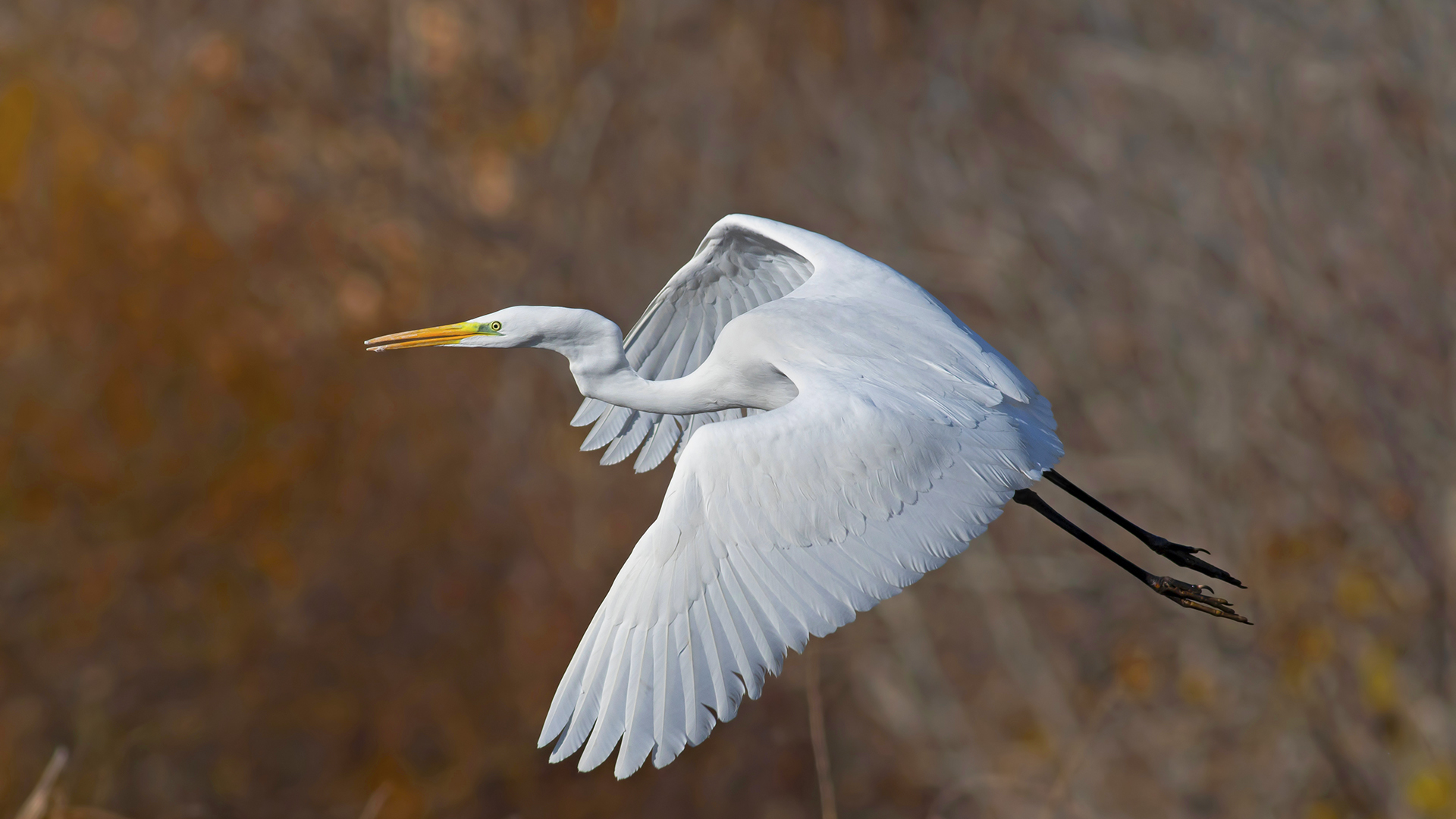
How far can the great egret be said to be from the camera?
3.13m

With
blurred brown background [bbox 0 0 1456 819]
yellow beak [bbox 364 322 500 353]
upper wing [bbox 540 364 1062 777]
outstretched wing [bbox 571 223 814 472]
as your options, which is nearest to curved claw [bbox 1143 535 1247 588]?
outstretched wing [bbox 571 223 814 472]

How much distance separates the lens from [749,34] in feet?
40.5

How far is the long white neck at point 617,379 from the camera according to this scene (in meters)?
4.24

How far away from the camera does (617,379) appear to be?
14.0 feet

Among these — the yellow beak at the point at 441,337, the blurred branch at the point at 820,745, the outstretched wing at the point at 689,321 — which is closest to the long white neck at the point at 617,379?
the yellow beak at the point at 441,337

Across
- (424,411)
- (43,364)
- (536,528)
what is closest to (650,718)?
(536,528)

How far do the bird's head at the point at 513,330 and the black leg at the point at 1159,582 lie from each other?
1.61 metres

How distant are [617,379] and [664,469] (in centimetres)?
576

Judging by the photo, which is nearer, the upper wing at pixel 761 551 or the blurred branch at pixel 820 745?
the upper wing at pixel 761 551

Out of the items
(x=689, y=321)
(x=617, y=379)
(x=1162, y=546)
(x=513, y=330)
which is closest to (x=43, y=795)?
(x=513, y=330)

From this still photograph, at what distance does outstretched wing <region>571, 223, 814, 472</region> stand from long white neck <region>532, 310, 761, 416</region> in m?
0.54

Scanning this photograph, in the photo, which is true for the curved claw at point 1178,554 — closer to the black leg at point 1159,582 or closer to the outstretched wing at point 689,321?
the black leg at point 1159,582

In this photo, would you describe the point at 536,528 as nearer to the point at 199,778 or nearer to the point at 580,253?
the point at 580,253

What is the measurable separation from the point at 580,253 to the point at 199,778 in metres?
4.51
